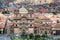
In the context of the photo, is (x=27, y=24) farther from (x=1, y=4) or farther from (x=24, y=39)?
(x=1, y=4)

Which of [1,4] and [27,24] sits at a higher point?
[1,4]

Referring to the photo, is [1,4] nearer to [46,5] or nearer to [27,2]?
[27,2]

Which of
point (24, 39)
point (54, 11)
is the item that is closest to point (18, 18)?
point (24, 39)

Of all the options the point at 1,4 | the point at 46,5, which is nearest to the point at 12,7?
the point at 1,4

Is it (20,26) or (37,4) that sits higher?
(37,4)

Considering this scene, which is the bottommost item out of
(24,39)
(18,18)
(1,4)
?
(24,39)
